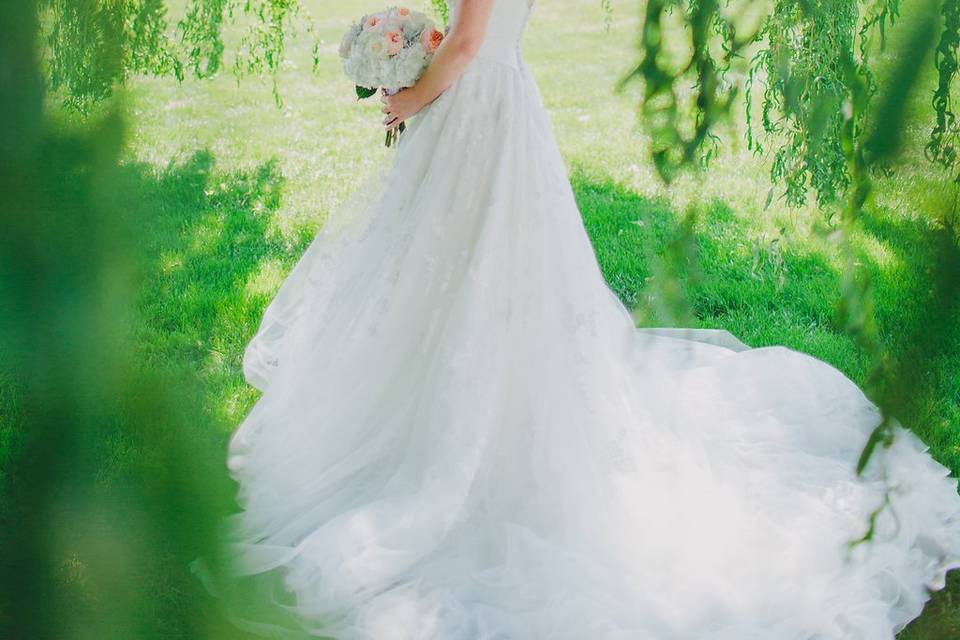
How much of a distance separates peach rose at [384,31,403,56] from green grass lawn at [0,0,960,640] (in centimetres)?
36

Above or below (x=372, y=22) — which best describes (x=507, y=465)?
below

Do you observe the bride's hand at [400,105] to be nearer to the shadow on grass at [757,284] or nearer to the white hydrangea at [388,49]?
the white hydrangea at [388,49]

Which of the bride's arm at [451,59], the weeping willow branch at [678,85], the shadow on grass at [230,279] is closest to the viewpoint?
the weeping willow branch at [678,85]

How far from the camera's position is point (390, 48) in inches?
88.2

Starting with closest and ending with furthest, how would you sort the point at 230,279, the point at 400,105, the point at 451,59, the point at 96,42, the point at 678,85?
the point at 96,42
the point at 678,85
the point at 451,59
the point at 400,105
the point at 230,279

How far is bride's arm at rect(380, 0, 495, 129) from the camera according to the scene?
2.18 meters

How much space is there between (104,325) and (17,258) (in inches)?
1.4

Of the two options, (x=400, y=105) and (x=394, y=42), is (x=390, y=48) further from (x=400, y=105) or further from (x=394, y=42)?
(x=400, y=105)

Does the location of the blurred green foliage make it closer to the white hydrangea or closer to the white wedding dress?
the white wedding dress

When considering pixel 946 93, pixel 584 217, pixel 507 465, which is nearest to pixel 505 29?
pixel 507 465

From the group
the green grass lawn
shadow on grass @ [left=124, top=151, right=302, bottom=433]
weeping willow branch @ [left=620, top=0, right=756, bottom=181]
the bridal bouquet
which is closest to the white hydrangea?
the bridal bouquet

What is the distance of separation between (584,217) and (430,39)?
7.43 feet

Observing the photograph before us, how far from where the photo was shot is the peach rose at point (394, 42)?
88.2 inches

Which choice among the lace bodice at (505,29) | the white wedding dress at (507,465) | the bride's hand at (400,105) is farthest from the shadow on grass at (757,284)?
the bride's hand at (400,105)
